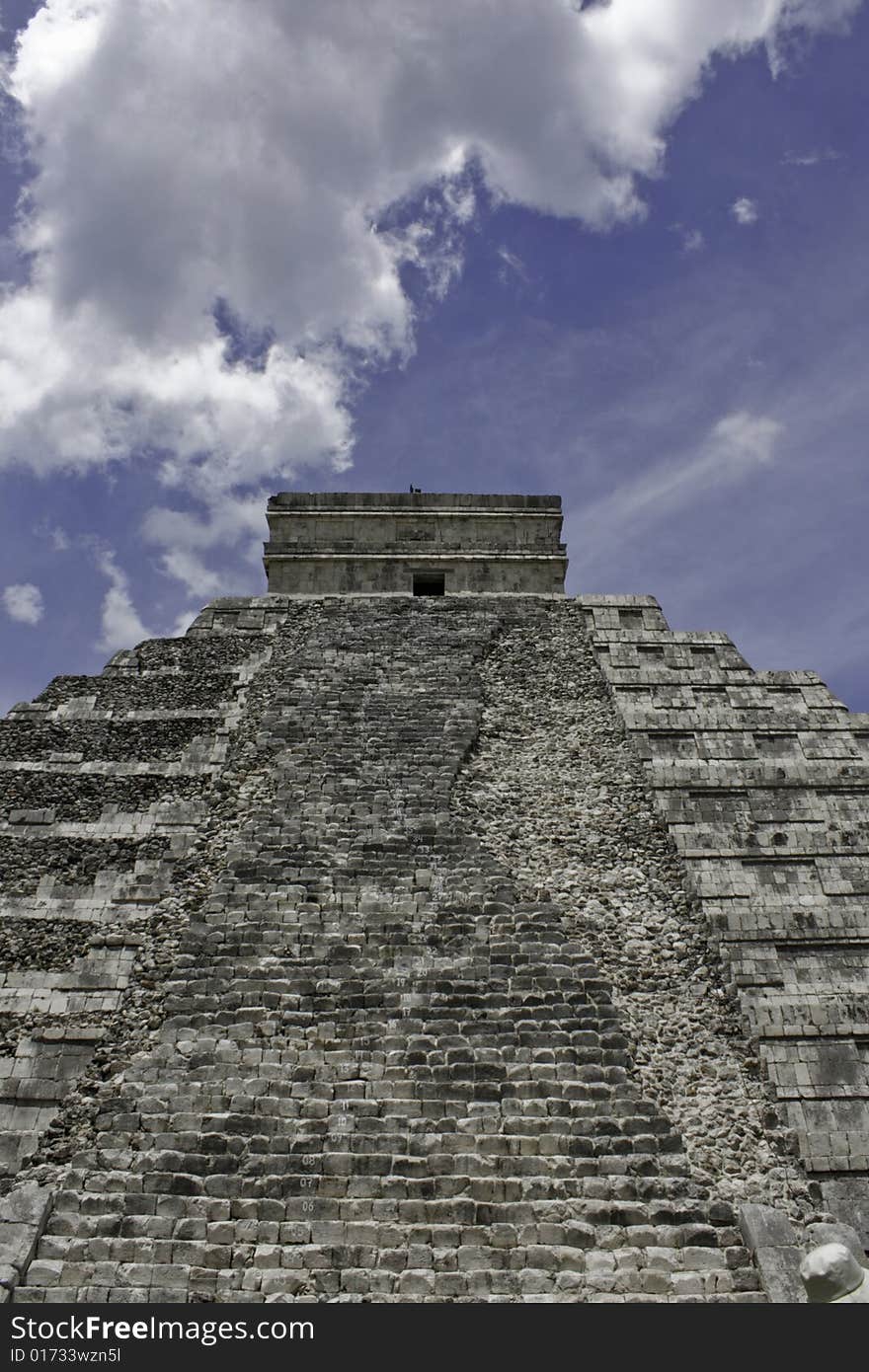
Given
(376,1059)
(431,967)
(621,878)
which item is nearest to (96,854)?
(431,967)

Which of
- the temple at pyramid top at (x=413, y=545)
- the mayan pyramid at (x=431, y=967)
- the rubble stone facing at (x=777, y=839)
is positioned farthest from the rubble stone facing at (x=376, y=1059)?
the temple at pyramid top at (x=413, y=545)

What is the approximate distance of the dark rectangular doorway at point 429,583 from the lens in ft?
51.2

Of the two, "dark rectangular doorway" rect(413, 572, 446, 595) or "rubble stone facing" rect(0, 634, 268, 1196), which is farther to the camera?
"dark rectangular doorway" rect(413, 572, 446, 595)

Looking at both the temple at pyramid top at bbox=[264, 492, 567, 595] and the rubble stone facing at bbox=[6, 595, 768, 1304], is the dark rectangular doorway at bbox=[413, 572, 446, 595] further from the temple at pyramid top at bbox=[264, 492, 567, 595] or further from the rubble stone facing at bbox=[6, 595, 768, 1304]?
the rubble stone facing at bbox=[6, 595, 768, 1304]

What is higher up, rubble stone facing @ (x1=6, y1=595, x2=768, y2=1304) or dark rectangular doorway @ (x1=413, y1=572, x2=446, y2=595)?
dark rectangular doorway @ (x1=413, y1=572, x2=446, y2=595)

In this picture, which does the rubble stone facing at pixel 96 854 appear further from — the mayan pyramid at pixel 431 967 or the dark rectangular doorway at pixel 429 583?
the dark rectangular doorway at pixel 429 583

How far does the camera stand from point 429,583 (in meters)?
15.7

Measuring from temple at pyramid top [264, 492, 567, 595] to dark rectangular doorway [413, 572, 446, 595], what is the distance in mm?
16

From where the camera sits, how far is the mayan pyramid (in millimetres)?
6441

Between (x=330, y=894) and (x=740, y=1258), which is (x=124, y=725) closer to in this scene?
(x=330, y=894)

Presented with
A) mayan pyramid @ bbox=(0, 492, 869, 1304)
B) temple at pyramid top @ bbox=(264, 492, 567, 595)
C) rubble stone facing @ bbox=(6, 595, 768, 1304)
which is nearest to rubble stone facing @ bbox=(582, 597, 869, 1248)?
mayan pyramid @ bbox=(0, 492, 869, 1304)

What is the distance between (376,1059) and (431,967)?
3.18 feet

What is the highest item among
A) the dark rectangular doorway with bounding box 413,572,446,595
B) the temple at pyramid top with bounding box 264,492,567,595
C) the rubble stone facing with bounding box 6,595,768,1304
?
the temple at pyramid top with bounding box 264,492,567,595
